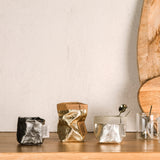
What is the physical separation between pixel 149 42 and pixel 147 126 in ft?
1.35

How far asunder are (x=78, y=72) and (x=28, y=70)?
25 cm

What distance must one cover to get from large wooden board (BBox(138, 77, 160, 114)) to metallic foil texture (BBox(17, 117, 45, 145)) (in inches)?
19.8

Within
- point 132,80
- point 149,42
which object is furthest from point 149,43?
point 132,80

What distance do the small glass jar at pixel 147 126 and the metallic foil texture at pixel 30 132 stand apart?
0.43 meters

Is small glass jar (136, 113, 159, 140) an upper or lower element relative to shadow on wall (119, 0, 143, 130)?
lower

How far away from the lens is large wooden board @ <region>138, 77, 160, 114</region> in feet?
4.20

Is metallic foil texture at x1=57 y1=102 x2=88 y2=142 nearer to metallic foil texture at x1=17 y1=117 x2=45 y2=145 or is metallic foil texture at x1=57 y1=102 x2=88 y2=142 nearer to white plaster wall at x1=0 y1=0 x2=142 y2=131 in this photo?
metallic foil texture at x1=17 y1=117 x2=45 y2=145

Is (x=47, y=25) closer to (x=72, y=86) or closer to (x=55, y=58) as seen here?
(x=55, y=58)

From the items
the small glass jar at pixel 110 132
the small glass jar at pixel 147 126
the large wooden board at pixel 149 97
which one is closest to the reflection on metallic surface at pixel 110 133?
the small glass jar at pixel 110 132

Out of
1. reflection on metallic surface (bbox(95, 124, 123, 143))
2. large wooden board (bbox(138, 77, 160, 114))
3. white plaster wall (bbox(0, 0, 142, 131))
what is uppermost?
white plaster wall (bbox(0, 0, 142, 131))

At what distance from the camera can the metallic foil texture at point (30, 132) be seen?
1002 millimetres

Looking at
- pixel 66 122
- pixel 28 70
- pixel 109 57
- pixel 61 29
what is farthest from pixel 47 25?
pixel 66 122

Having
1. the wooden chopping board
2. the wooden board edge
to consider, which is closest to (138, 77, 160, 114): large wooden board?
the wooden chopping board

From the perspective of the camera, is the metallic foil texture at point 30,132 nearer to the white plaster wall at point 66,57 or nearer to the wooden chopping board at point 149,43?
the white plaster wall at point 66,57
